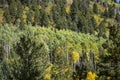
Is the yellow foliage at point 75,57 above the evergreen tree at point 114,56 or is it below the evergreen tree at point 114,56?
below

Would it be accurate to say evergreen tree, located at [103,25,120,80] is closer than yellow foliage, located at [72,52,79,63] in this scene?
Yes

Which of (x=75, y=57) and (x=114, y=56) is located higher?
(x=114, y=56)

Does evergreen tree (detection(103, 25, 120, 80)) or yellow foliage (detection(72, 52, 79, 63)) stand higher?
evergreen tree (detection(103, 25, 120, 80))

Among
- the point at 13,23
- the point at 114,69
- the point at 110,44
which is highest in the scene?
the point at 110,44

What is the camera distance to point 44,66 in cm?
3209

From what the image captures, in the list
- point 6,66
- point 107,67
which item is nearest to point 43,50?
point 6,66

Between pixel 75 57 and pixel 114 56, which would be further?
pixel 75 57

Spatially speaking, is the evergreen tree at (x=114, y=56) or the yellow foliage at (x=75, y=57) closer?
the evergreen tree at (x=114, y=56)

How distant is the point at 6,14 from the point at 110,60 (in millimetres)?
158184

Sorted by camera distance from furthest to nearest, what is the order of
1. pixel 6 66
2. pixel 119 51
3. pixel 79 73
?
pixel 79 73
pixel 119 51
pixel 6 66

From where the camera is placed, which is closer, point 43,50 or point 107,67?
point 43,50

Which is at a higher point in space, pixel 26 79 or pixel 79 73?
pixel 26 79

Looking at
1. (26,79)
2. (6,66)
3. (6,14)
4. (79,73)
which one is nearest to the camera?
(26,79)

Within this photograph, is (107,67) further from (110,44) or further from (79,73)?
(79,73)
